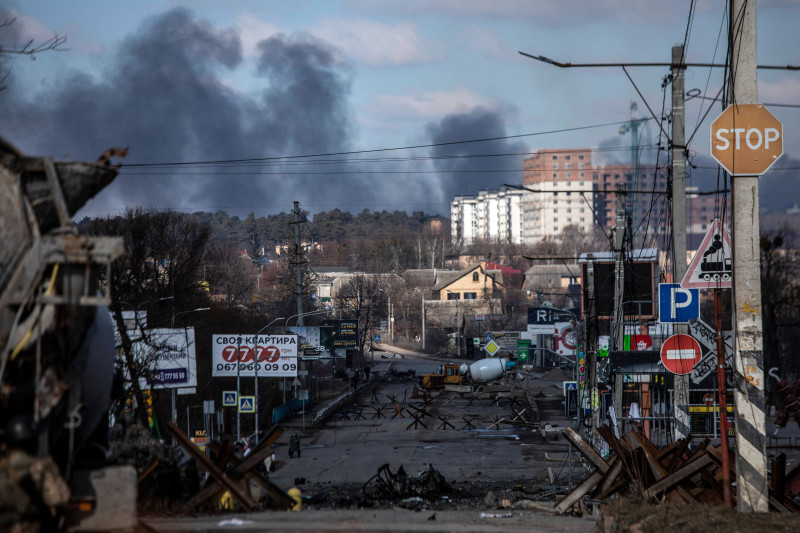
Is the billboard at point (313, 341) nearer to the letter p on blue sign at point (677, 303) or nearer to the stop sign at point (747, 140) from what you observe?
the letter p on blue sign at point (677, 303)

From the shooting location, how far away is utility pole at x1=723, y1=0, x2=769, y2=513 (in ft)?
36.5

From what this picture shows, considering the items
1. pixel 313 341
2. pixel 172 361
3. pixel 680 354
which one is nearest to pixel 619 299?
Result: pixel 680 354

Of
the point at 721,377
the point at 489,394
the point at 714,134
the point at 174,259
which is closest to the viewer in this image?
the point at 714,134

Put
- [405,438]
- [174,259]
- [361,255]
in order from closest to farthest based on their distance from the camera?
[405,438], [174,259], [361,255]

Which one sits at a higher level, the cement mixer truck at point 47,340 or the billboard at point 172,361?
the cement mixer truck at point 47,340

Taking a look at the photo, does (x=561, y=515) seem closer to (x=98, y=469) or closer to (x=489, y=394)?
(x=98, y=469)

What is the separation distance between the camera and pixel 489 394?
6444 centimetres

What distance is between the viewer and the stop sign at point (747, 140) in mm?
11359

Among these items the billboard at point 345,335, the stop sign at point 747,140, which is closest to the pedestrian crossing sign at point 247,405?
the stop sign at point 747,140

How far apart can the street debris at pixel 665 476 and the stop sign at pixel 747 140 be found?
480 centimetres

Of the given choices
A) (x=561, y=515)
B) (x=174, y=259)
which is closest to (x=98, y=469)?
(x=561, y=515)

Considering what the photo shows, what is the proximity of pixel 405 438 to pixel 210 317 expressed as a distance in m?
17.7

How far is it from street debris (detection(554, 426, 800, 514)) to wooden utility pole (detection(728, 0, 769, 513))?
1982 mm

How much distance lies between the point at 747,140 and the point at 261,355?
29.8 metres
